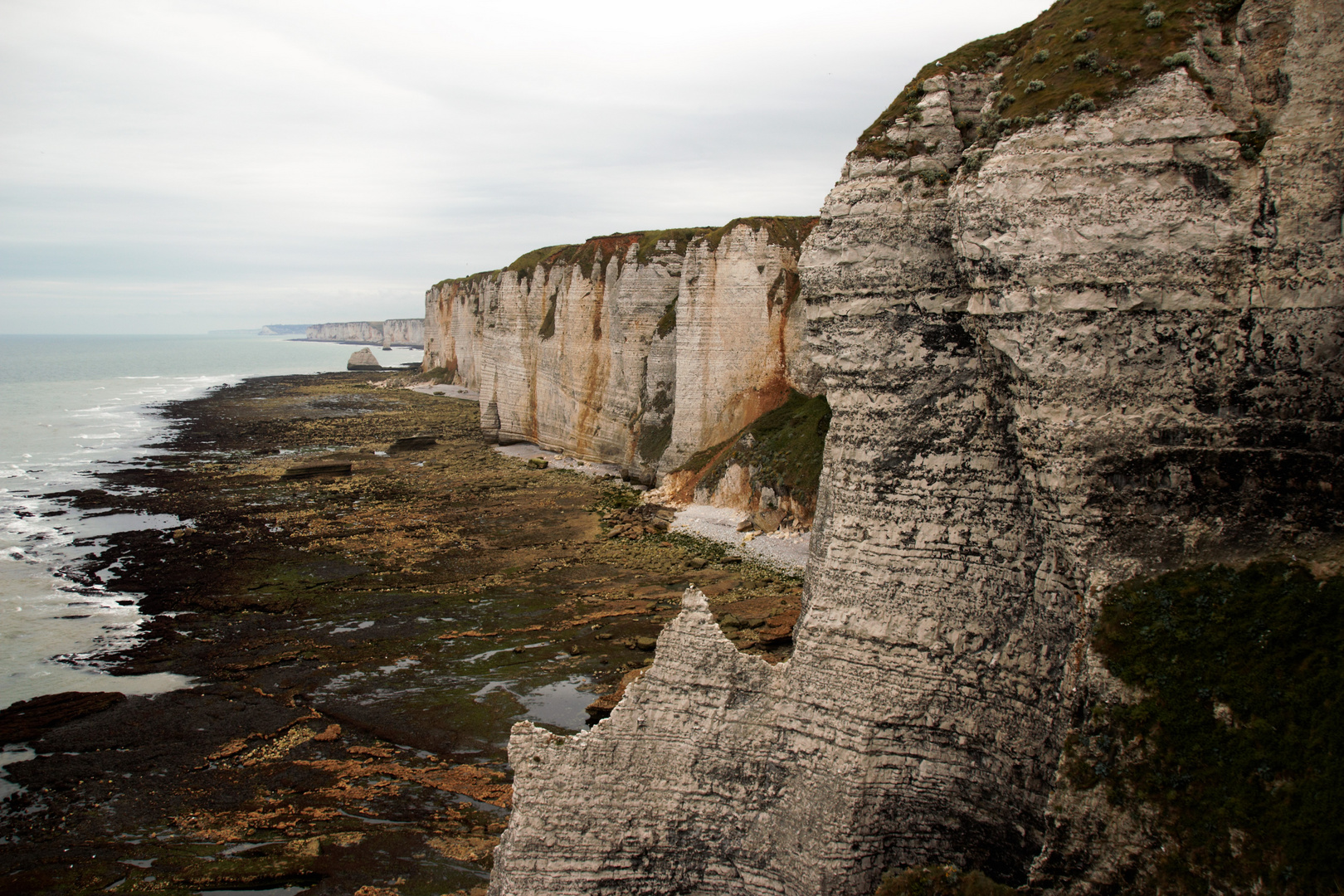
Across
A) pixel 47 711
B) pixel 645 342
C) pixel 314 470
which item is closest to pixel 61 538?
pixel 314 470

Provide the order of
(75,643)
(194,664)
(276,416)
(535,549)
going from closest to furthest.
→ (194,664) < (75,643) < (535,549) < (276,416)

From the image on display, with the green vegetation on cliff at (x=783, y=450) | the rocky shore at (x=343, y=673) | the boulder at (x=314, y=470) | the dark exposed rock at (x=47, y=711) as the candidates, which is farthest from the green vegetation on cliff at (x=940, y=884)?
the boulder at (x=314, y=470)

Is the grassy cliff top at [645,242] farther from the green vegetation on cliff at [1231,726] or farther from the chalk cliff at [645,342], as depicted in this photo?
the green vegetation on cliff at [1231,726]

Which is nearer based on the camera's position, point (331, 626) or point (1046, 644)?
point (1046, 644)

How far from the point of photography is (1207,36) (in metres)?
7.75

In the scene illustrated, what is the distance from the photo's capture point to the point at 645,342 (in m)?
41.0

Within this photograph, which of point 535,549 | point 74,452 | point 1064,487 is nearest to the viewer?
point 1064,487

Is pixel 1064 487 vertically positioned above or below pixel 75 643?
above

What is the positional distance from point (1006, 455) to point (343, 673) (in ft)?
53.4

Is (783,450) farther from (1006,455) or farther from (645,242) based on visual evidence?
(1006,455)

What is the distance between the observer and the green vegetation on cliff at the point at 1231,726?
20.5 ft

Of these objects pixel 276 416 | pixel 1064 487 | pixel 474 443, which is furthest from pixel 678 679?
pixel 276 416

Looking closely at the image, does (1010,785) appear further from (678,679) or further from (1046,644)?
(678,679)

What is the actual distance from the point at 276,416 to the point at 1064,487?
235 feet
